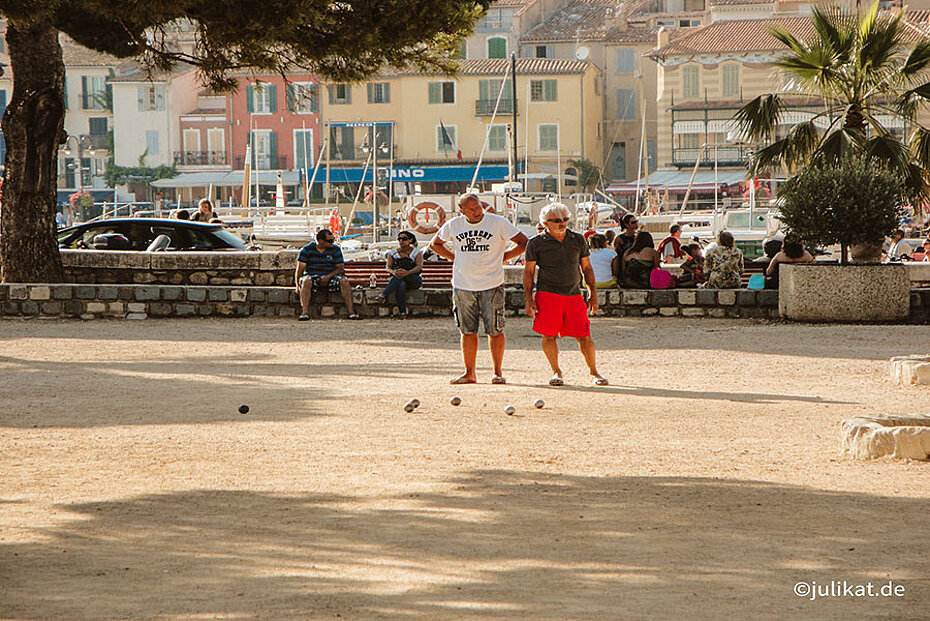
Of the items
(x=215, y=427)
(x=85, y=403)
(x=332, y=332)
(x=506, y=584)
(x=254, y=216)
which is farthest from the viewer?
(x=254, y=216)

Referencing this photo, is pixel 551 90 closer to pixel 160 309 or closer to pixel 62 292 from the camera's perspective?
pixel 160 309

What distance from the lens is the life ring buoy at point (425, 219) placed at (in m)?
33.7

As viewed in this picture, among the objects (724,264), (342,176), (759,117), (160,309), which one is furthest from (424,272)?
(342,176)

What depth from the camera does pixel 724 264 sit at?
18.3 meters

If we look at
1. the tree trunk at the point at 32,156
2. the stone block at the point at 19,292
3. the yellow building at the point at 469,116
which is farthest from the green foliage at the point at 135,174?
the stone block at the point at 19,292

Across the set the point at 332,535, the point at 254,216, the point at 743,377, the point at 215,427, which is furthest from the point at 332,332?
the point at 254,216

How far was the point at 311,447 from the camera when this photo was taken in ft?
26.9

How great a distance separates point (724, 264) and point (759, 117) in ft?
9.48

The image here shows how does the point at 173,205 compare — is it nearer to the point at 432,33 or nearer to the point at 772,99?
the point at 772,99

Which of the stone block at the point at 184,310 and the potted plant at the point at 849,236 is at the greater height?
the potted plant at the point at 849,236

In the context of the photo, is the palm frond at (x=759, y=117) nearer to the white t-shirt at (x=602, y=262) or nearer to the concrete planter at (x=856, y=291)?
the white t-shirt at (x=602, y=262)

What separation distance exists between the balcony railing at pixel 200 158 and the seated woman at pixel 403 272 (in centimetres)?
5710

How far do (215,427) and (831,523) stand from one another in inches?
178

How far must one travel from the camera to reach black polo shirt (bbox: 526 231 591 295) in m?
11.2
